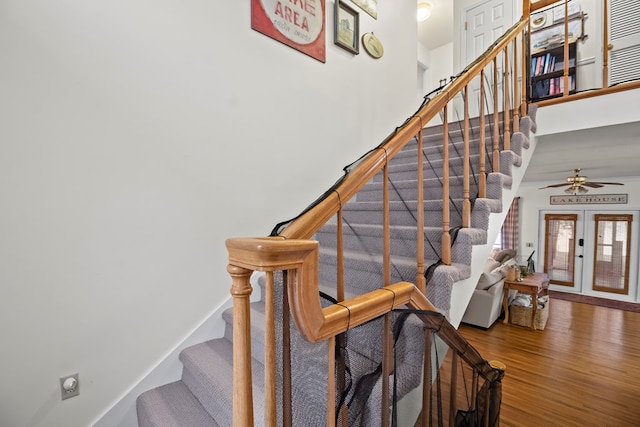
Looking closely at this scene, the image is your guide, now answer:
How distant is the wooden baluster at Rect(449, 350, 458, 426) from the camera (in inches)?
42.6

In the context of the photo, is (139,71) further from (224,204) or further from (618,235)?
(618,235)

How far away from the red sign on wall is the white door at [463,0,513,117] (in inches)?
99.6

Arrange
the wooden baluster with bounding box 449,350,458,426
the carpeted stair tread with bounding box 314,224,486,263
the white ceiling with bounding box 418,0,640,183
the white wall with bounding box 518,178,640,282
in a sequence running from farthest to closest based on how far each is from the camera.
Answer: the white wall with bounding box 518,178,640,282, the white ceiling with bounding box 418,0,640,183, the carpeted stair tread with bounding box 314,224,486,263, the wooden baluster with bounding box 449,350,458,426

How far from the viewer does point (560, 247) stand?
20.3ft

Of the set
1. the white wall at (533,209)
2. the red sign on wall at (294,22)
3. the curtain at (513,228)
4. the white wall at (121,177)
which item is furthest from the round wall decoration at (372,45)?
the curtain at (513,228)

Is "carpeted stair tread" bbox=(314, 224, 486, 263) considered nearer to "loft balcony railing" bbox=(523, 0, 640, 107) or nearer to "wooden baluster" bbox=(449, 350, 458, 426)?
"wooden baluster" bbox=(449, 350, 458, 426)

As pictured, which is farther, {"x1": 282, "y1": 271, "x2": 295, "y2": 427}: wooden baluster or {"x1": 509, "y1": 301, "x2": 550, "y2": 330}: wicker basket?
{"x1": 509, "y1": 301, "x2": 550, "y2": 330}: wicker basket

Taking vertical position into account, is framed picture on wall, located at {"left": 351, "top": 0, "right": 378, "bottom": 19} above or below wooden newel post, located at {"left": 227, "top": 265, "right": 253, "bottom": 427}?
above

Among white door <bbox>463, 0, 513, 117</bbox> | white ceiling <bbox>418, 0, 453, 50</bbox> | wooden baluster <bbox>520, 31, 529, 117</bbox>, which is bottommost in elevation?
wooden baluster <bbox>520, 31, 529, 117</bbox>

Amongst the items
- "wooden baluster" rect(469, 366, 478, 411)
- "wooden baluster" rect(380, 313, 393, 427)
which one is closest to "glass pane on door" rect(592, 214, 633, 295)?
"wooden baluster" rect(469, 366, 478, 411)

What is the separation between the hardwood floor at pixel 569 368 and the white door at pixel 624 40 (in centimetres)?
305

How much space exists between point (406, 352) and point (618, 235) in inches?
275

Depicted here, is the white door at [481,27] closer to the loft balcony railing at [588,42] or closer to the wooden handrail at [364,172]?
the loft balcony railing at [588,42]

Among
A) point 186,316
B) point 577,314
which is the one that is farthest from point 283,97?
point 577,314
